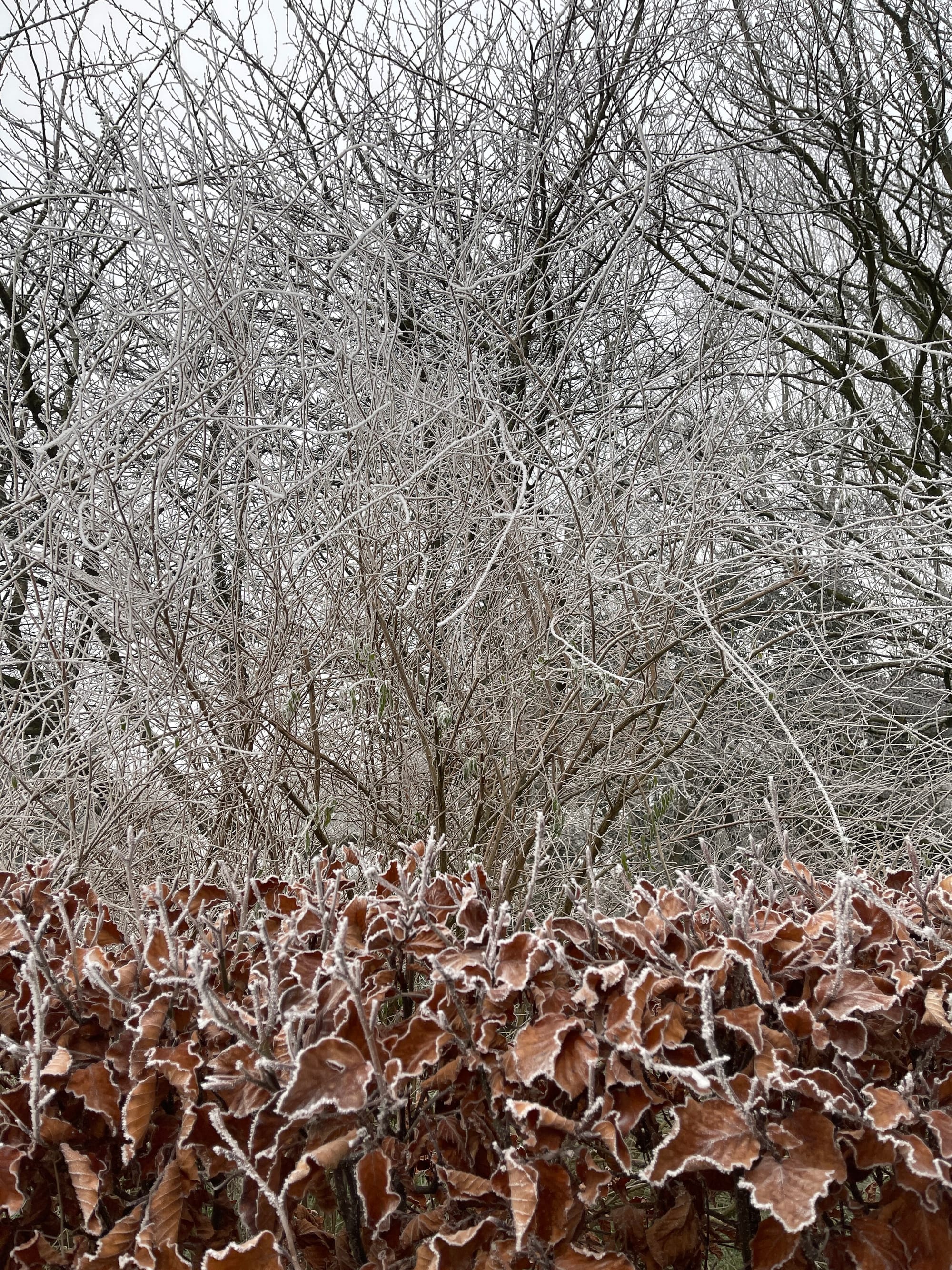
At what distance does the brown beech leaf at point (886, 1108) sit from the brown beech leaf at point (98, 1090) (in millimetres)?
1049

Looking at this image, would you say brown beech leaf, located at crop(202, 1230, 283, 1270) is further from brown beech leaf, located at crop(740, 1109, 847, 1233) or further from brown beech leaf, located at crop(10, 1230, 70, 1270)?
brown beech leaf, located at crop(740, 1109, 847, 1233)

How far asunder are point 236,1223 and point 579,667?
4.09 feet

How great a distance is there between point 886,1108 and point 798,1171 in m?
0.14

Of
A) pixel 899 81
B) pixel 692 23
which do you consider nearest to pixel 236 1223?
pixel 692 23

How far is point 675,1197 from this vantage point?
1477mm

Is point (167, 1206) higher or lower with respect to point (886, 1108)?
higher

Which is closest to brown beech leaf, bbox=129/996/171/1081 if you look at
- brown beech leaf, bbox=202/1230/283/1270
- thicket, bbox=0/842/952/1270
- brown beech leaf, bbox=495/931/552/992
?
thicket, bbox=0/842/952/1270

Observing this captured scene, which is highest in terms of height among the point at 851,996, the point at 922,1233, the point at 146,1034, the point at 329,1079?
the point at 146,1034

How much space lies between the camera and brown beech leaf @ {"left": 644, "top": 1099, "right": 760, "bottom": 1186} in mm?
1237

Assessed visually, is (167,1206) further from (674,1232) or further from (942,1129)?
(942,1129)

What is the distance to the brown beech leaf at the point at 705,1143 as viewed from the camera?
48.7 inches

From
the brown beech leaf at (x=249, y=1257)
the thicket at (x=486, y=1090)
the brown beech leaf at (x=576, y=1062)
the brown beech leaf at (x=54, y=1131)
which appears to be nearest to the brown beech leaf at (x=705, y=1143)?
the thicket at (x=486, y=1090)

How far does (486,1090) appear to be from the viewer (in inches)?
57.0

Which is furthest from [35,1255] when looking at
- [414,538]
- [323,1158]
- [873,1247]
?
[414,538]
